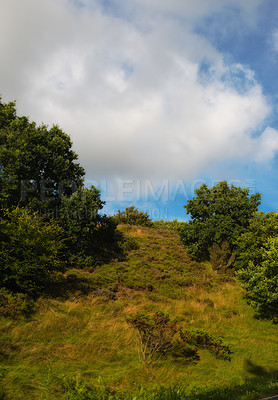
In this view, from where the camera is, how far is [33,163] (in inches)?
1050

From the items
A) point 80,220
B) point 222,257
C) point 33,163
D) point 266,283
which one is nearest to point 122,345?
point 266,283

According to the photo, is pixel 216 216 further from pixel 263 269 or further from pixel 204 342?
pixel 204 342

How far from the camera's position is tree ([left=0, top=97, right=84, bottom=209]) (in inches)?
939

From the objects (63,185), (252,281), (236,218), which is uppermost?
(63,185)

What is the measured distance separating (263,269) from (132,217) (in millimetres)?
34721

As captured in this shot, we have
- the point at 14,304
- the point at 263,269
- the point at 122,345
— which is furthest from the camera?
the point at 263,269

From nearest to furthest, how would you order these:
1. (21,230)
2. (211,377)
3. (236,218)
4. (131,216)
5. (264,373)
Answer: (211,377), (264,373), (21,230), (236,218), (131,216)

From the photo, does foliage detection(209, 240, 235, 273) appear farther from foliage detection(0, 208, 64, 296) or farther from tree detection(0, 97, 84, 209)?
foliage detection(0, 208, 64, 296)

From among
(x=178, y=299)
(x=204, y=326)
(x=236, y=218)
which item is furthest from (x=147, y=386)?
(x=236, y=218)

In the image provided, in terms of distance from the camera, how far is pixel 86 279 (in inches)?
846

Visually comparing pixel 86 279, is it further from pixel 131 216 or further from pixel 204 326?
pixel 131 216

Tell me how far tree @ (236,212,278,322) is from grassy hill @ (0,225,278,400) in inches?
60.9

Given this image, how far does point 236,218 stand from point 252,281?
47.2ft

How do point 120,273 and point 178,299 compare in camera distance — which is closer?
point 178,299
